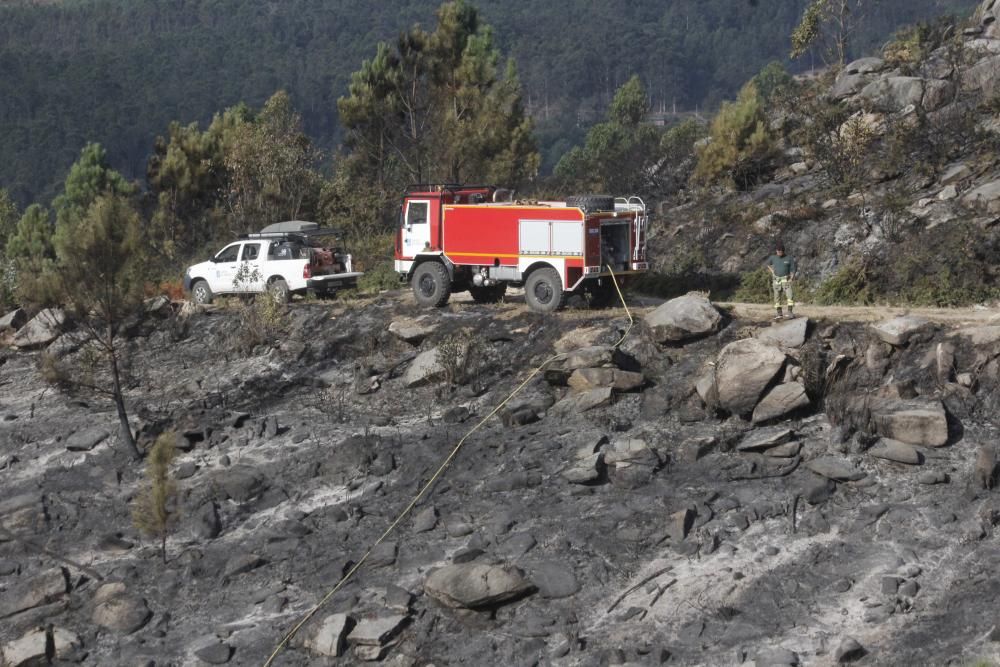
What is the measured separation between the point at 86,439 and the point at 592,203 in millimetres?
9616

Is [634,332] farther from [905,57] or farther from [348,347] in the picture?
[905,57]

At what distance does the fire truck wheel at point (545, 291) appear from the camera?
21.3 meters

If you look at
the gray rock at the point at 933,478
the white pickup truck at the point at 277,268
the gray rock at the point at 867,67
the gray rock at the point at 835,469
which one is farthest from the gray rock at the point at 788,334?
the gray rock at the point at 867,67

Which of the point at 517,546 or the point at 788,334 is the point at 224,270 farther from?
the point at 517,546

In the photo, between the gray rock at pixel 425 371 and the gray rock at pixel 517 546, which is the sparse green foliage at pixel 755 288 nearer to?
the gray rock at pixel 425 371

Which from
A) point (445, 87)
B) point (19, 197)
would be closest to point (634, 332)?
point (445, 87)

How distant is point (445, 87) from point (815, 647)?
29.8 meters

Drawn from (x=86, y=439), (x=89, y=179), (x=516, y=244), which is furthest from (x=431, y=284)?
(x=89, y=179)

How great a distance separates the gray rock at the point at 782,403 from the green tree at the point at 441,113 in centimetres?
2087

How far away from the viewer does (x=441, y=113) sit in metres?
38.5

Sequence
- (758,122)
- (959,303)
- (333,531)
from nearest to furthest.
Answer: (333,531)
(959,303)
(758,122)

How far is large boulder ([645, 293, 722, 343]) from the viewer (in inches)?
728

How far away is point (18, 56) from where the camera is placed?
646ft

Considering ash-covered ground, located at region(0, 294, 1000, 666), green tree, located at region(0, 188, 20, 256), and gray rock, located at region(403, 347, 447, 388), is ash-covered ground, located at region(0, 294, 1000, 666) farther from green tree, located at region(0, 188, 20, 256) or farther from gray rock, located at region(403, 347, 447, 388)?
green tree, located at region(0, 188, 20, 256)
